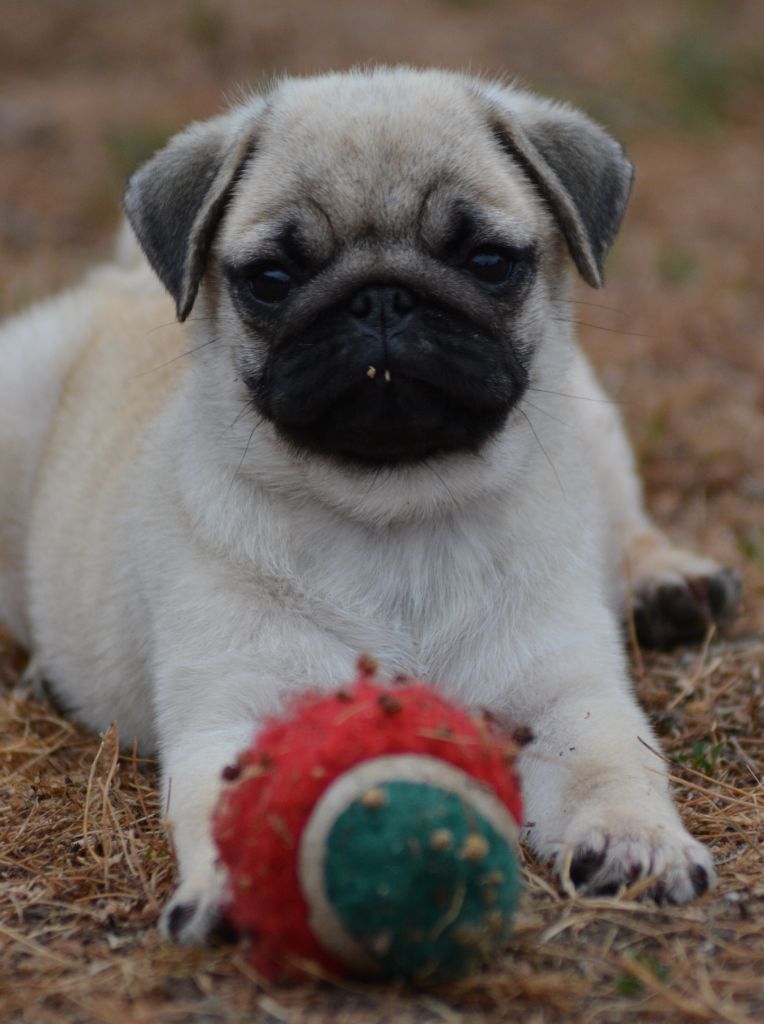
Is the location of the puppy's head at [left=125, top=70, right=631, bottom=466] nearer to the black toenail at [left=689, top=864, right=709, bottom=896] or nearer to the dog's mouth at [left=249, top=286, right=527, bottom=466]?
the dog's mouth at [left=249, top=286, right=527, bottom=466]

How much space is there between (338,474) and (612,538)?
2144 mm

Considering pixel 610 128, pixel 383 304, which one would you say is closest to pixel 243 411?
pixel 383 304

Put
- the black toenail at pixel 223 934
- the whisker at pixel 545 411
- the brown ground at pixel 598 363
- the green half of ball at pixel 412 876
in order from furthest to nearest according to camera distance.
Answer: the whisker at pixel 545 411, the black toenail at pixel 223 934, the brown ground at pixel 598 363, the green half of ball at pixel 412 876

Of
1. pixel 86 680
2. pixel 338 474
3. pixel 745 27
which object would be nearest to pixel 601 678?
pixel 338 474

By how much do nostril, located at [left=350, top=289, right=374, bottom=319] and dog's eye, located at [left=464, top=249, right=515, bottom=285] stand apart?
0.40 metres

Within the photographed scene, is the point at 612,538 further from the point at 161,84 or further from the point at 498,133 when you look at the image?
the point at 161,84

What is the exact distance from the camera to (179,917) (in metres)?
3.44

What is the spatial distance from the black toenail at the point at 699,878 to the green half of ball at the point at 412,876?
2.82 ft

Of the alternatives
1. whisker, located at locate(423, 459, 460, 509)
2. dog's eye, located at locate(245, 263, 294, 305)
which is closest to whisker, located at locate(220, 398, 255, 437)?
dog's eye, located at locate(245, 263, 294, 305)

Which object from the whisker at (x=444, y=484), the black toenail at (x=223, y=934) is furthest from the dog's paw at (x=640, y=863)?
the whisker at (x=444, y=484)

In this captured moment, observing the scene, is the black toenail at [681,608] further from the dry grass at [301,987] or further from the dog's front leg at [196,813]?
the dog's front leg at [196,813]

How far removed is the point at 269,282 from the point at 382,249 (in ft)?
1.30

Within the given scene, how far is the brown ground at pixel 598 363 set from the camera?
3.22 meters

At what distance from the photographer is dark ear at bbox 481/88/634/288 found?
4.80 metres
